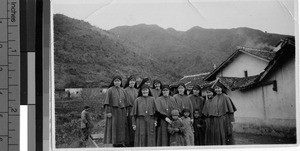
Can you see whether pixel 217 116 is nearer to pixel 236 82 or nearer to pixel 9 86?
pixel 236 82

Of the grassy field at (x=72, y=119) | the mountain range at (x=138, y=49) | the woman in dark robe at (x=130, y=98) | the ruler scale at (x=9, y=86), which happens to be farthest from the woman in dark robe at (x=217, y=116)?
the ruler scale at (x=9, y=86)

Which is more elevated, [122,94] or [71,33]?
[71,33]

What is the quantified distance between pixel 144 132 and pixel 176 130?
115 mm

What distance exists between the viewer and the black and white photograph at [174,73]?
1.91 meters

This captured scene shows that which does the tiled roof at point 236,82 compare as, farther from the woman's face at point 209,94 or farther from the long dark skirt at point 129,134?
the long dark skirt at point 129,134

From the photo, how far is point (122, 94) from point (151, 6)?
1.09 feet

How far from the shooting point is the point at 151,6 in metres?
1.92

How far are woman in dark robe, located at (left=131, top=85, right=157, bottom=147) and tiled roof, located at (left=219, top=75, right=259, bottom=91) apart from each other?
0.27 m

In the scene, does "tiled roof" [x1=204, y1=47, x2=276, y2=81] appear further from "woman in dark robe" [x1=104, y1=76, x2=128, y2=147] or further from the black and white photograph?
"woman in dark robe" [x1=104, y1=76, x2=128, y2=147]

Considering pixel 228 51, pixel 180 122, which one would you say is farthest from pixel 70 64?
pixel 228 51

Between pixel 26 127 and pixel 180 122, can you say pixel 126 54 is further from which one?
pixel 26 127

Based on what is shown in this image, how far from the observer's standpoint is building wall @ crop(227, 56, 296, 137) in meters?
1.92

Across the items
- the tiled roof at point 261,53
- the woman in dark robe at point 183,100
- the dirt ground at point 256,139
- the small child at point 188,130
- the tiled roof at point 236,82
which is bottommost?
the dirt ground at point 256,139

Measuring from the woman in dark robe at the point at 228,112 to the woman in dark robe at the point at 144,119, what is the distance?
9.6 inches
